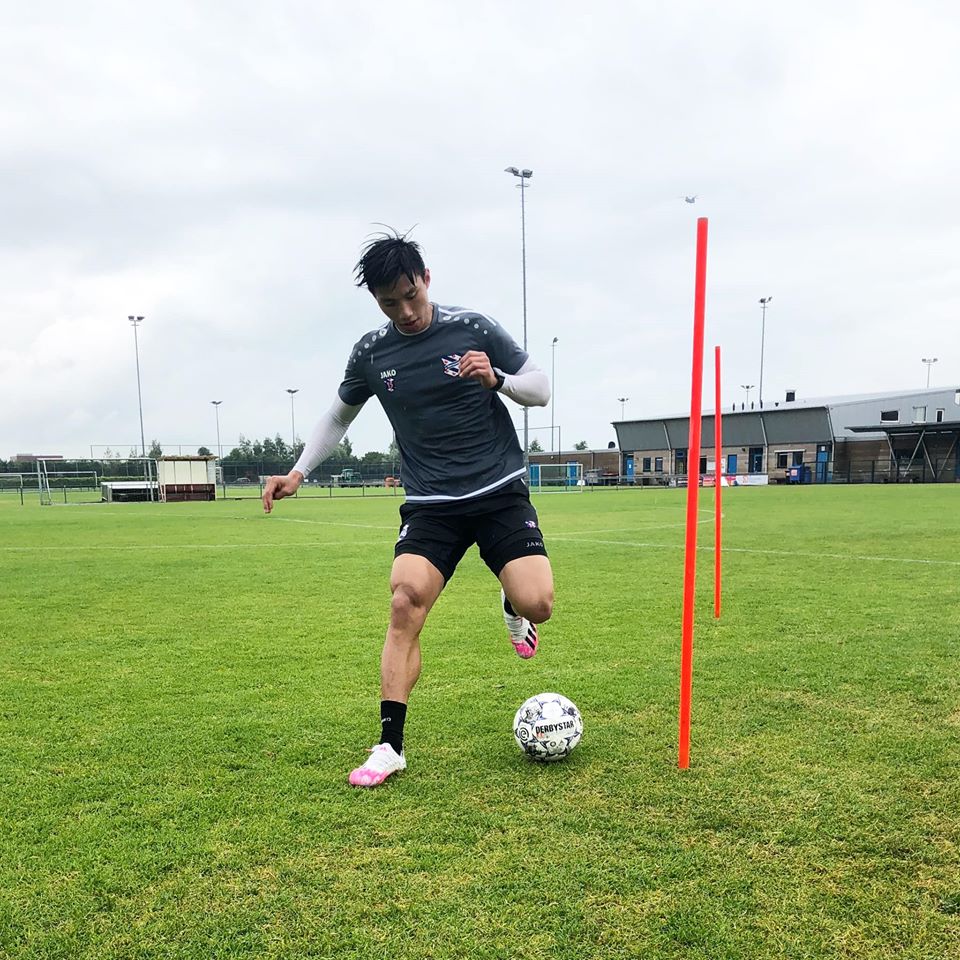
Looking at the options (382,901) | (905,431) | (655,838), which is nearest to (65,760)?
(382,901)

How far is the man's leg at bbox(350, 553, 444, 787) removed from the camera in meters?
3.72

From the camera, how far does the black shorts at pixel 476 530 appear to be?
402 centimetres

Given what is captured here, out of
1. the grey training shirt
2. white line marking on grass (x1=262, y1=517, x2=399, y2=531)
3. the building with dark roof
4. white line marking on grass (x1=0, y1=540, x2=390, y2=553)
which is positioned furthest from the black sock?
the building with dark roof

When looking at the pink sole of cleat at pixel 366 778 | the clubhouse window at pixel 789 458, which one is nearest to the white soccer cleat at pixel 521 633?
the pink sole of cleat at pixel 366 778

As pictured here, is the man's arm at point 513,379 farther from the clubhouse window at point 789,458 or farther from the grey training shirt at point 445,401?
the clubhouse window at point 789,458

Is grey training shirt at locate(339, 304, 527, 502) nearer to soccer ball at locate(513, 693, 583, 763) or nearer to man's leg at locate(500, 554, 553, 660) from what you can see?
man's leg at locate(500, 554, 553, 660)

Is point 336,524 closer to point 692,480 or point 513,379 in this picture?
point 513,379

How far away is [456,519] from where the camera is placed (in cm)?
411

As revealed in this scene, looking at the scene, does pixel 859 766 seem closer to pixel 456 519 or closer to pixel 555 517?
pixel 456 519

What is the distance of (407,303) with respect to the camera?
381 cm

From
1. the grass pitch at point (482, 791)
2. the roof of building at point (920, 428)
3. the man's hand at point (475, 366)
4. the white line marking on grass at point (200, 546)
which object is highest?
the roof of building at point (920, 428)

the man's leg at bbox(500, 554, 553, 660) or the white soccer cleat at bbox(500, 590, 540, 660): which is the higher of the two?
the man's leg at bbox(500, 554, 553, 660)

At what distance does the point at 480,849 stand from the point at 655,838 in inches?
26.4

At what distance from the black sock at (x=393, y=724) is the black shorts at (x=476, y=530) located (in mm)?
705
